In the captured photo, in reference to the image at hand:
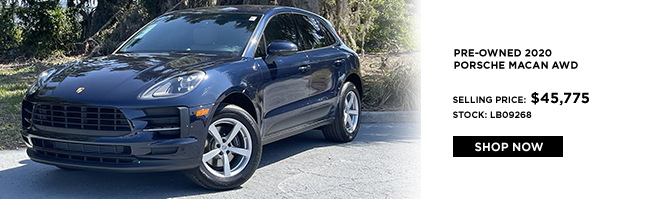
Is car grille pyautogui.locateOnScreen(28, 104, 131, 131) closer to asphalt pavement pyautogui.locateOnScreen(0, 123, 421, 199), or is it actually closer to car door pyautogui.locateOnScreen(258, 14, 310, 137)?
asphalt pavement pyautogui.locateOnScreen(0, 123, 421, 199)

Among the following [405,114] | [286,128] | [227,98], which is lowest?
[405,114]

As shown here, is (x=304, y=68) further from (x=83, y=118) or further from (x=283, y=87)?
(x=83, y=118)

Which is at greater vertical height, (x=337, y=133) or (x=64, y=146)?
(x=64, y=146)

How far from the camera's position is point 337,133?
24.1ft

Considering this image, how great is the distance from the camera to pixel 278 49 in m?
6.05

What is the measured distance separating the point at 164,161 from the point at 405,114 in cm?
478

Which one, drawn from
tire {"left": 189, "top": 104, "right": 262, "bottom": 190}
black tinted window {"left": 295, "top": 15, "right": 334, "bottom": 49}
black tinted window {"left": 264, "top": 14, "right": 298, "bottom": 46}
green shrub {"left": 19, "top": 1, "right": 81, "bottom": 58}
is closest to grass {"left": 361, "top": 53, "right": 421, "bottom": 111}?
black tinted window {"left": 295, "top": 15, "right": 334, "bottom": 49}

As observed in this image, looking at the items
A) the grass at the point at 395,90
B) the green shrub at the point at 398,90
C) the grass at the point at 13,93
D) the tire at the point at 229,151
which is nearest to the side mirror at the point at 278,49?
the tire at the point at 229,151

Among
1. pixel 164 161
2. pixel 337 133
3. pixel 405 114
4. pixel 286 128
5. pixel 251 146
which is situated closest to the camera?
pixel 164 161

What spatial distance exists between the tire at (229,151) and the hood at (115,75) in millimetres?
462

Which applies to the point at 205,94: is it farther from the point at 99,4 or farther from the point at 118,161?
the point at 99,4

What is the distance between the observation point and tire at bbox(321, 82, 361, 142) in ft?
23.9

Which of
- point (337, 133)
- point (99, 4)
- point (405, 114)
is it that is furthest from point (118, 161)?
point (99, 4)

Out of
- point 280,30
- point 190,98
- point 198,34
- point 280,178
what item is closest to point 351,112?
point 280,30
